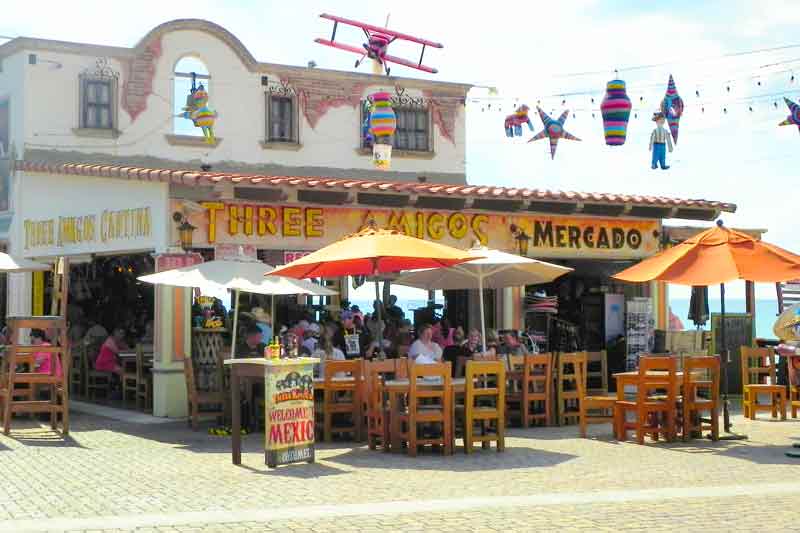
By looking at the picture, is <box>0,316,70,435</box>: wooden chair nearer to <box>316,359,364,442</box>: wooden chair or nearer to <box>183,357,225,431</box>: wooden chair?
<box>183,357,225,431</box>: wooden chair

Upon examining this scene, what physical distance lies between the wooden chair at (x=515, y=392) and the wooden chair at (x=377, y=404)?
228 centimetres

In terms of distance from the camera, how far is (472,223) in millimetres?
18344

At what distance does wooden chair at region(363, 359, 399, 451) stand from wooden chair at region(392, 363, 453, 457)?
181 millimetres

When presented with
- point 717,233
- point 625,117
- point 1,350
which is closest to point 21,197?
point 1,350

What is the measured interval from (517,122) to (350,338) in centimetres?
789

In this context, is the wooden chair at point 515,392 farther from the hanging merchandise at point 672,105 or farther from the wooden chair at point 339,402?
the hanging merchandise at point 672,105

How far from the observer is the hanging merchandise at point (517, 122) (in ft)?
76.8

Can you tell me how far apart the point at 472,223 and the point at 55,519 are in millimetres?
11130

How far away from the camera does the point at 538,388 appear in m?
14.7

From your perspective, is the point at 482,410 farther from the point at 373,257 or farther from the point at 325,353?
the point at 325,353

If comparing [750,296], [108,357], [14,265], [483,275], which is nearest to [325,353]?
[483,275]

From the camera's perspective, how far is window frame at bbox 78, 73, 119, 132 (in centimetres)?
2231

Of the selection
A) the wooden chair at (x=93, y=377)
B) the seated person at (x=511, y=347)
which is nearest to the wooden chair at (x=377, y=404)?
the seated person at (x=511, y=347)

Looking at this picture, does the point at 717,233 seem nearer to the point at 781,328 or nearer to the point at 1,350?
the point at 781,328
